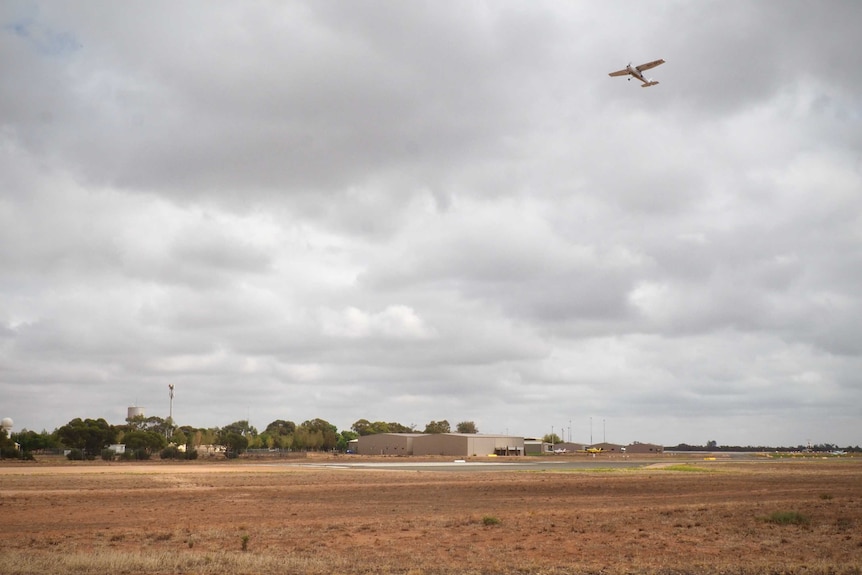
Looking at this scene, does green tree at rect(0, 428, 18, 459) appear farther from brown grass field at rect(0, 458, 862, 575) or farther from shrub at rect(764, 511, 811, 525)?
shrub at rect(764, 511, 811, 525)

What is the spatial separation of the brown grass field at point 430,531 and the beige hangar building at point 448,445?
116 m

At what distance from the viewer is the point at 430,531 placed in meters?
29.0

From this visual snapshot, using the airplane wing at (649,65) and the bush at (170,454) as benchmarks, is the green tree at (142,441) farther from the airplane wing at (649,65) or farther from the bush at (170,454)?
the airplane wing at (649,65)

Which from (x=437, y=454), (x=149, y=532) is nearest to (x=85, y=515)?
(x=149, y=532)

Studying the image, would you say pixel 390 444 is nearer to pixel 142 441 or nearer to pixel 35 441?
pixel 142 441

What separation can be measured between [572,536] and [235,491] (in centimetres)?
2926

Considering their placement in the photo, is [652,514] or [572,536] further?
[652,514]

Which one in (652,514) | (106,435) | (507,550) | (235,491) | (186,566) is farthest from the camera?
A: (106,435)

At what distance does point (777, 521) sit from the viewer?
30.8 meters

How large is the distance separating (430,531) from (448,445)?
140 m

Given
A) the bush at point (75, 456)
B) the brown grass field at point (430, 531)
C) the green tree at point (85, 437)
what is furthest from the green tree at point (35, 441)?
the brown grass field at point (430, 531)

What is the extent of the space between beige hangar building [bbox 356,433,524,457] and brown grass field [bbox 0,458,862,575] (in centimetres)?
11614

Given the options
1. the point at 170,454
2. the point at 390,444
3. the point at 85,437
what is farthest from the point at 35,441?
the point at 390,444

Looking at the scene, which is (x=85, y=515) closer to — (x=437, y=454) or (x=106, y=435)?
(x=106, y=435)
